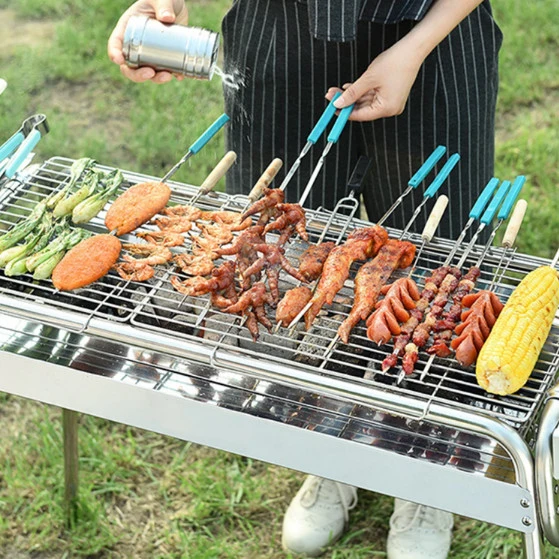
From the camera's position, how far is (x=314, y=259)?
2.61 meters

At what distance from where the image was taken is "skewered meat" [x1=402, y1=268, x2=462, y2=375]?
7.38 feet

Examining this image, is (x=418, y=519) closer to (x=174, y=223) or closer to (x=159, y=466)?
(x=159, y=466)

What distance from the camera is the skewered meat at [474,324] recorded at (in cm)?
226

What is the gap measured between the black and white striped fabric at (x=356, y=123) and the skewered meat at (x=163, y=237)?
0.93 meters

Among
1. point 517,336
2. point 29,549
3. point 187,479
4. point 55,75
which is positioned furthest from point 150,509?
point 55,75

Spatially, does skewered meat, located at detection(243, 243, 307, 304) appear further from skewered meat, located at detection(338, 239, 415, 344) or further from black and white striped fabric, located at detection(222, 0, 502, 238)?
black and white striped fabric, located at detection(222, 0, 502, 238)

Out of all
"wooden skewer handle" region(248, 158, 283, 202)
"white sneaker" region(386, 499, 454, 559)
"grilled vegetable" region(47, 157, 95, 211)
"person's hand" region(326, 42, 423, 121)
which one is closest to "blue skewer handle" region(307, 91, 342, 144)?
"person's hand" region(326, 42, 423, 121)

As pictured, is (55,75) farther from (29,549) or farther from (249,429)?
(249,429)

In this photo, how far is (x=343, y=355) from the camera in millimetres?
2439

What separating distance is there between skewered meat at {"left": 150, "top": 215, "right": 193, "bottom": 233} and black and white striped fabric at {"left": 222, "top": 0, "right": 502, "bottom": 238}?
2.78ft

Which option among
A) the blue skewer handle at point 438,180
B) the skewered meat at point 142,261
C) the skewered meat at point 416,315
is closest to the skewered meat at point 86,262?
the skewered meat at point 142,261

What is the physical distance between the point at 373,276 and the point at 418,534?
1.28 m

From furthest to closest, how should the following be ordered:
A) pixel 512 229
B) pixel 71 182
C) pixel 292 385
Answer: pixel 71 182 < pixel 512 229 < pixel 292 385

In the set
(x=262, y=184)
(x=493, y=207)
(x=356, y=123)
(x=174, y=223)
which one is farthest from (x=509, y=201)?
(x=174, y=223)
